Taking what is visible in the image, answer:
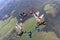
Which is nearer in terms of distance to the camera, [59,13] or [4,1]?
[59,13]

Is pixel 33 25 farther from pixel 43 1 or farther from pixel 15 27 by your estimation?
pixel 43 1

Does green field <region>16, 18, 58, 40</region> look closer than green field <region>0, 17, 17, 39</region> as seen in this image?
Yes

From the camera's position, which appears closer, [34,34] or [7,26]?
[34,34]

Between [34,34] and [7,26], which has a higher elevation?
[7,26]

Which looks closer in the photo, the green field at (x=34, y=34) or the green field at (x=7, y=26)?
the green field at (x=34, y=34)

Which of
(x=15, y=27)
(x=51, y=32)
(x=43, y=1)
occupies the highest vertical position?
(x=43, y=1)

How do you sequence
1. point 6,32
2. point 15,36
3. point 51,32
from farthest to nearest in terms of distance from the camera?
point 6,32 → point 15,36 → point 51,32

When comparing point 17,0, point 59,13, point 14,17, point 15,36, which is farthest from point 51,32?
point 17,0

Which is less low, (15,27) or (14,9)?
(14,9)
